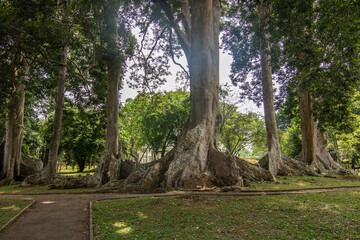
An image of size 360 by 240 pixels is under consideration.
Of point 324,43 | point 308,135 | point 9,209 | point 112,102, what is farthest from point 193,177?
point 308,135

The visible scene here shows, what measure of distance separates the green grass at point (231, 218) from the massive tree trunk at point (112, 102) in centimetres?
631

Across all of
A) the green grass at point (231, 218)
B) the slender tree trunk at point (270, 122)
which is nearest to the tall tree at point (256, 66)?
the slender tree trunk at point (270, 122)

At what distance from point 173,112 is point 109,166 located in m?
13.3

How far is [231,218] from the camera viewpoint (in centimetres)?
528

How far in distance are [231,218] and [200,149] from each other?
17.7 feet

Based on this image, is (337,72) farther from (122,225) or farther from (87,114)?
(87,114)

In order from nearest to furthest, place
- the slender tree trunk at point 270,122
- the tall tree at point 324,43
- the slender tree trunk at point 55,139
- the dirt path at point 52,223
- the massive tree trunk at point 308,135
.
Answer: the dirt path at point 52,223, the tall tree at point 324,43, the slender tree trunk at point 55,139, the slender tree trunk at point 270,122, the massive tree trunk at point 308,135

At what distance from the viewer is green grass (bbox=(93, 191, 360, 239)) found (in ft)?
14.1

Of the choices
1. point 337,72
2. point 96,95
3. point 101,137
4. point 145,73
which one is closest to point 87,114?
point 96,95

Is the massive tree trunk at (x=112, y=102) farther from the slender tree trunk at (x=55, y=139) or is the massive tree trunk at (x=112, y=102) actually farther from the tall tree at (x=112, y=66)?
the slender tree trunk at (x=55, y=139)

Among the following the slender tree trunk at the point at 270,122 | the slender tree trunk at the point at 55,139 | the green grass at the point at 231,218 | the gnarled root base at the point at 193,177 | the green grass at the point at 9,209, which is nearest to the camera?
the green grass at the point at 231,218

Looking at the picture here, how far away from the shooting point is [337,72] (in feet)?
23.8

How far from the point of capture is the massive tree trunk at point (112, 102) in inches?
526

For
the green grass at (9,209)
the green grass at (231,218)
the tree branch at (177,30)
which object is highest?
the tree branch at (177,30)
